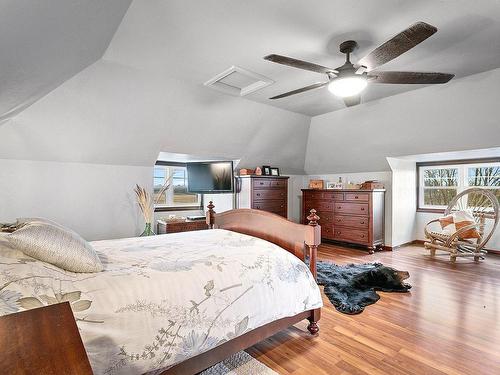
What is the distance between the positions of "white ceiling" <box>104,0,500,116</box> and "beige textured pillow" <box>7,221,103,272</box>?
165 cm

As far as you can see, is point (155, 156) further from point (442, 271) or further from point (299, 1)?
point (442, 271)

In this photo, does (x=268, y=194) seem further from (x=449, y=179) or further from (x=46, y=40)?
(x=46, y=40)

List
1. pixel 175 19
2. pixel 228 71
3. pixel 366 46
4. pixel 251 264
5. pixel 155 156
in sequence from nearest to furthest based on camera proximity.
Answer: pixel 251 264 < pixel 175 19 < pixel 366 46 < pixel 228 71 < pixel 155 156

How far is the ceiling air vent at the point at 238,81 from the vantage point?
3.11m

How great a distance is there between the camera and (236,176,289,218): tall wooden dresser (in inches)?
198

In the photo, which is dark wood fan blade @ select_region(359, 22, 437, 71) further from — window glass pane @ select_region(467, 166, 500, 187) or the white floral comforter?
window glass pane @ select_region(467, 166, 500, 187)

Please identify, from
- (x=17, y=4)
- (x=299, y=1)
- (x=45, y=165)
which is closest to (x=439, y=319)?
(x=299, y=1)

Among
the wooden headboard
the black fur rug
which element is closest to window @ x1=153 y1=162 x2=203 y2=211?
the wooden headboard

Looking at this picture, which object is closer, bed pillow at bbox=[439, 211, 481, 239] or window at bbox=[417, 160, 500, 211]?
bed pillow at bbox=[439, 211, 481, 239]

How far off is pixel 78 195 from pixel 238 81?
104 inches

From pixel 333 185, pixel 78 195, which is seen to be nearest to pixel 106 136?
pixel 78 195

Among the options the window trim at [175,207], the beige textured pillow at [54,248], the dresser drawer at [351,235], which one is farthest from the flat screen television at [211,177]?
the beige textured pillow at [54,248]

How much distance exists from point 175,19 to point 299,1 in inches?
37.6

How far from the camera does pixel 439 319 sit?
2369mm
